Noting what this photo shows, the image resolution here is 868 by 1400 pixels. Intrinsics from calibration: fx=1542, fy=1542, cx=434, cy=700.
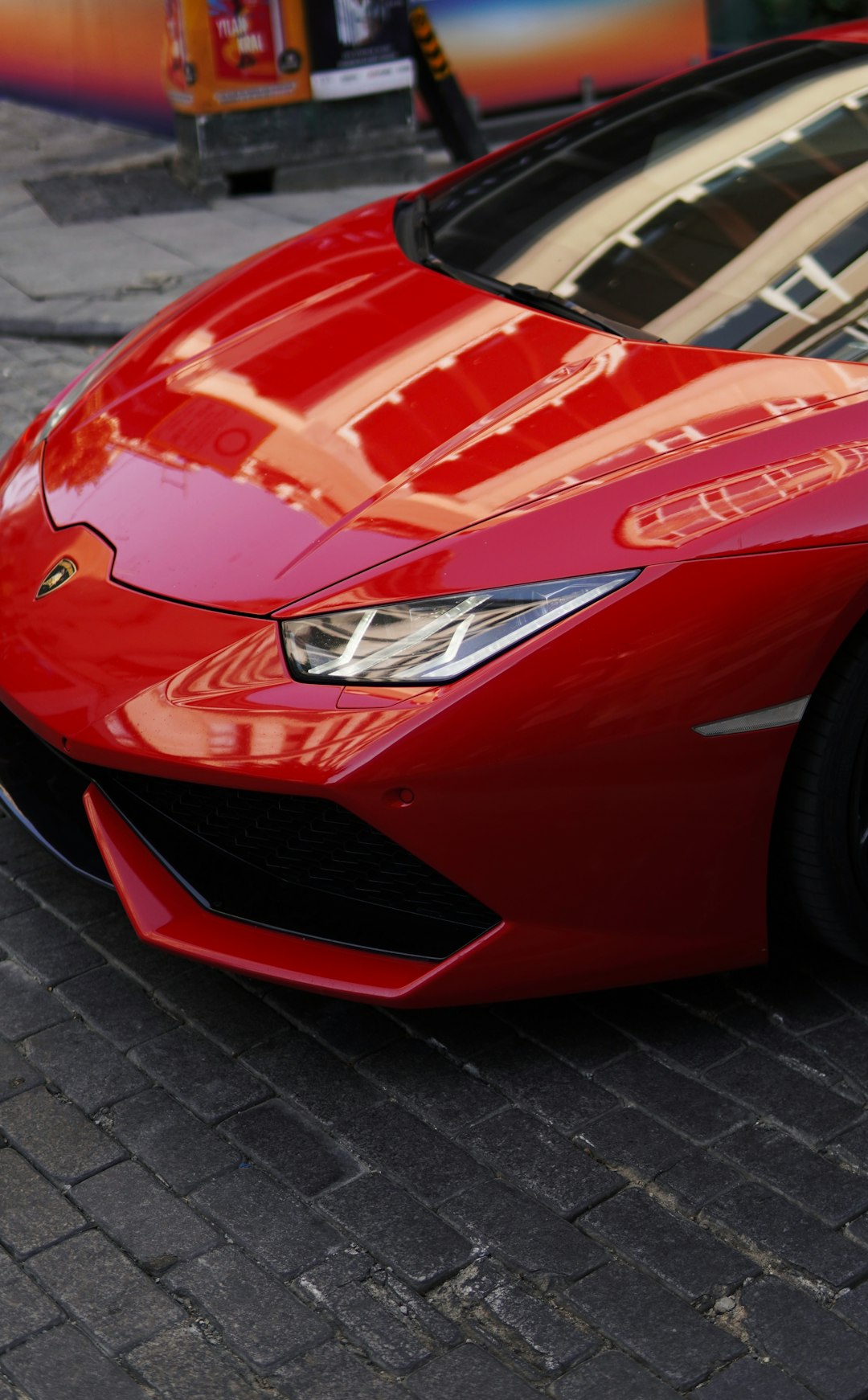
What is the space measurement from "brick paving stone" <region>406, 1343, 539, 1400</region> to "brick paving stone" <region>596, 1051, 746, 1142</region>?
516mm

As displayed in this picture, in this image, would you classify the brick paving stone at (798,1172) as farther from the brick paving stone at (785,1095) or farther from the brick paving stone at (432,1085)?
the brick paving stone at (432,1085)

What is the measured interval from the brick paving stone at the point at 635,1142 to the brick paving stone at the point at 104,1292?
2.20 ft

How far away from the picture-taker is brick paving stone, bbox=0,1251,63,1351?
2066 mm

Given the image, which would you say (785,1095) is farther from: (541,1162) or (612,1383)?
(612,1383)

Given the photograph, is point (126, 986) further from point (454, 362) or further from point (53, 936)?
point (454, 362)

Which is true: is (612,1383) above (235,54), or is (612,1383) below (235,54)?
below

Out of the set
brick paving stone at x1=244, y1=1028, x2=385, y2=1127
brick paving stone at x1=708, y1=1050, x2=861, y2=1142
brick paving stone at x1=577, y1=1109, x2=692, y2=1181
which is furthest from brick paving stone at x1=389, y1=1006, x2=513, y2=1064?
brick paving stone at x1=708, y1=1050, x2=861, y2=1142

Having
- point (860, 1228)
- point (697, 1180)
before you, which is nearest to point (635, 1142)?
point (697, 1180)

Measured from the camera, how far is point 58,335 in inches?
235

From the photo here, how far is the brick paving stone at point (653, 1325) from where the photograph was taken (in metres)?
2.00

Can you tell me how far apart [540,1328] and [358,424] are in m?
1.49

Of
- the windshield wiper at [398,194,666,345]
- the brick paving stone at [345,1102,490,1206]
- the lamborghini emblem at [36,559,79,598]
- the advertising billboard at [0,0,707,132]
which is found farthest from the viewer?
the advertising billboard at [0,0,707,132]

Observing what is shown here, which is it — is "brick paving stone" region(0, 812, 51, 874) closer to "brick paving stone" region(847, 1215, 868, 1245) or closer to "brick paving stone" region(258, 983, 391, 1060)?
"brick paving stone" region(258, 983, 391, 1060)

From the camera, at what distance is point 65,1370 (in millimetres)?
2012
